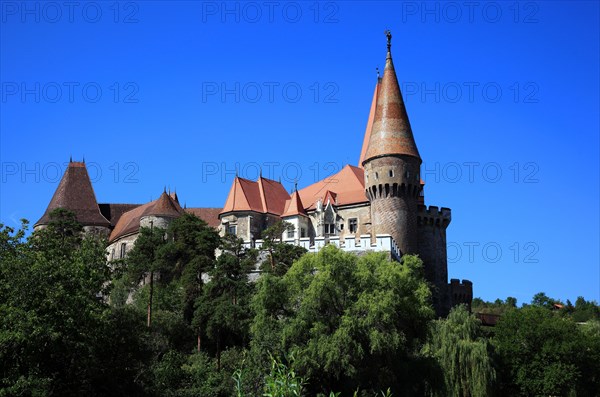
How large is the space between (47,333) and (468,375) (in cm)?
2046

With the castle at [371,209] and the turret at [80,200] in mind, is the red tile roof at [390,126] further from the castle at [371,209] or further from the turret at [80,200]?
the turret at [80,200]

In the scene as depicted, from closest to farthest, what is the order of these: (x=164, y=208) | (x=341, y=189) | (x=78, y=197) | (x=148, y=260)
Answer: (x=148, y=260) → (x=341, y=189) → (x=164, y=208) → (x=78, y=197)

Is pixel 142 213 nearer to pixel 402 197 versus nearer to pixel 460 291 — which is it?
pixel 402 197

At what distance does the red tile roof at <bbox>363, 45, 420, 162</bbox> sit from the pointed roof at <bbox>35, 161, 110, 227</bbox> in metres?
27.6

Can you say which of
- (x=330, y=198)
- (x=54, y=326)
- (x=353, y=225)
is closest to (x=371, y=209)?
(x=353, y=225)

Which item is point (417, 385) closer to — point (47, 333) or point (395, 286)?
point (395, 286)

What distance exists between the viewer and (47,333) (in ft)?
84.3

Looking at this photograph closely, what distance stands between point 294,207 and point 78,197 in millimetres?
22547

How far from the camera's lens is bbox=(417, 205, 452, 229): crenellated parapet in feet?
162

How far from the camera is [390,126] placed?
48.0 meters

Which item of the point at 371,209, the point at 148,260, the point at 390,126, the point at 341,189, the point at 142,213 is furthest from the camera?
the point at 142,213

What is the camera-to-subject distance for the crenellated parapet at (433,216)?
162 feet

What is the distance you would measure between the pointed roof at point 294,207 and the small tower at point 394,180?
19.4ft

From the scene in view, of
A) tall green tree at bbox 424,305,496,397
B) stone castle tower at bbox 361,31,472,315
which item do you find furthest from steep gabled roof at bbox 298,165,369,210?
tall green tree at bbox 424,305,496,397
